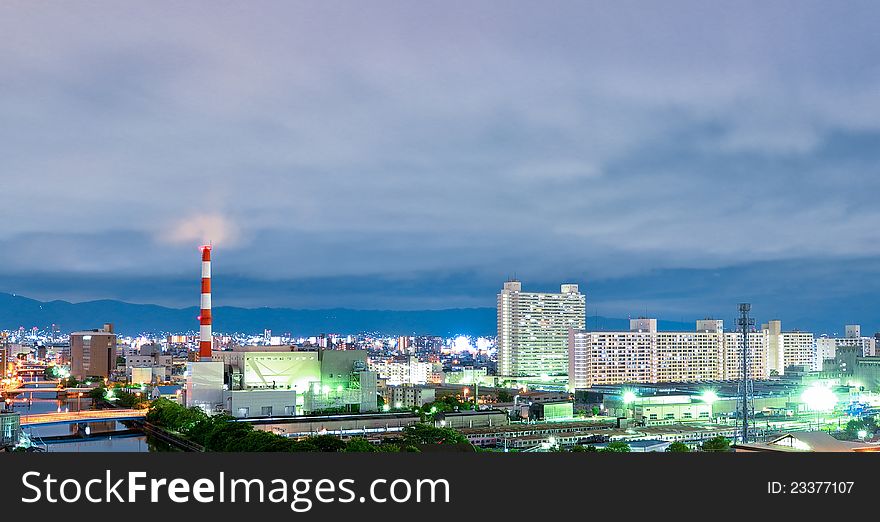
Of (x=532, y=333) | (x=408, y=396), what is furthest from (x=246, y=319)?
(x=408, y=396)

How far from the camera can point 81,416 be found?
1434 cm

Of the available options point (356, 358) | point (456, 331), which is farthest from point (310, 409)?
point (456, 331)

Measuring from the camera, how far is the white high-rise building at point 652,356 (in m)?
24.9

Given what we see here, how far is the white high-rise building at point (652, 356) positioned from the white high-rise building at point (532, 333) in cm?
328

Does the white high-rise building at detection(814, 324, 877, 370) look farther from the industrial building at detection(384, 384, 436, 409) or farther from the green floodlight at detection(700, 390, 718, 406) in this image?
the industrial building at detection(384, 384, 436, 409)

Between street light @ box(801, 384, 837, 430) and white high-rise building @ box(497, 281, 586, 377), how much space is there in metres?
10.8

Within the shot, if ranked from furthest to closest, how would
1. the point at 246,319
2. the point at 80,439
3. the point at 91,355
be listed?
the point at 246,319, the point at 91,355, the point at 80,439

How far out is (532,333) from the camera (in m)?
29.2

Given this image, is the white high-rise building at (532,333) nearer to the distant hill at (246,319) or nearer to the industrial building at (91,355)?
the industrial building at (91,355)

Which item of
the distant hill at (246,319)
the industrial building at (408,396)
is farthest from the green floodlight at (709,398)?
the distant hill at (246,319)

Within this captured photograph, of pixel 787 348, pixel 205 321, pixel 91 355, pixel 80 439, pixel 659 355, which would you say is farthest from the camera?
pixel 787 348

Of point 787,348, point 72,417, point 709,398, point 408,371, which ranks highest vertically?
point 787,348

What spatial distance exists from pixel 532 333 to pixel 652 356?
4.75 m

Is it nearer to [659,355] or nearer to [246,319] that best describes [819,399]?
[659,355]
